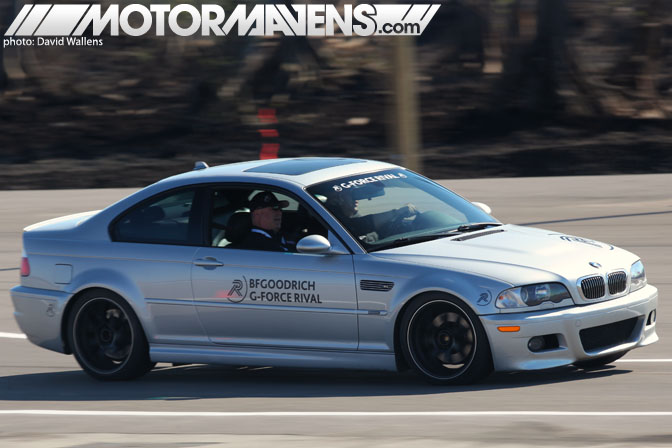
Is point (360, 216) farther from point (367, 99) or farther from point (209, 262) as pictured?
point (367, 99)

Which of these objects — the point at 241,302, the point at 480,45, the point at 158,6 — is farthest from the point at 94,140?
the point at 241,302

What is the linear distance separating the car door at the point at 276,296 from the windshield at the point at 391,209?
21 centimetres

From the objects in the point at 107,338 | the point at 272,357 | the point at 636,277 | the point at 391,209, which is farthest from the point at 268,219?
the point at 636,277

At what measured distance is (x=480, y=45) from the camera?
105 feet

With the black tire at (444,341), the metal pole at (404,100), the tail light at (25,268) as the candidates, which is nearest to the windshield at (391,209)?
the black tire at (444,341)

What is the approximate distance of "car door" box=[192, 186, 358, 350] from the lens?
7699mm

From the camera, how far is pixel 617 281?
764cm

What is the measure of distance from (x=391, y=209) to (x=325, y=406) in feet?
5.13

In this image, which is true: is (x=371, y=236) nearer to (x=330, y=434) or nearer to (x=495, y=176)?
(x=330, y=434)

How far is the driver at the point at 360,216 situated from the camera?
7.89m

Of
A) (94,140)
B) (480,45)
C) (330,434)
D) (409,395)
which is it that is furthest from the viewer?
(480,45)

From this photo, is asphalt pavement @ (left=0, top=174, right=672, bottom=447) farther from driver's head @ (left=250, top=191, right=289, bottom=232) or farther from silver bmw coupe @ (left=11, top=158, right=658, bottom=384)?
driver's head @ (left=250, top=191, right=289, bottom=232)

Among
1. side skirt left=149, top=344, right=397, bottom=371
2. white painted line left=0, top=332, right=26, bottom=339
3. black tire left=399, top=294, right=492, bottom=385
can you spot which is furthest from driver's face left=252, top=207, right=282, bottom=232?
white painted line left=0, top=332, right=26, bottom=339

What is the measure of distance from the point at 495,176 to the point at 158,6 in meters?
13.5
